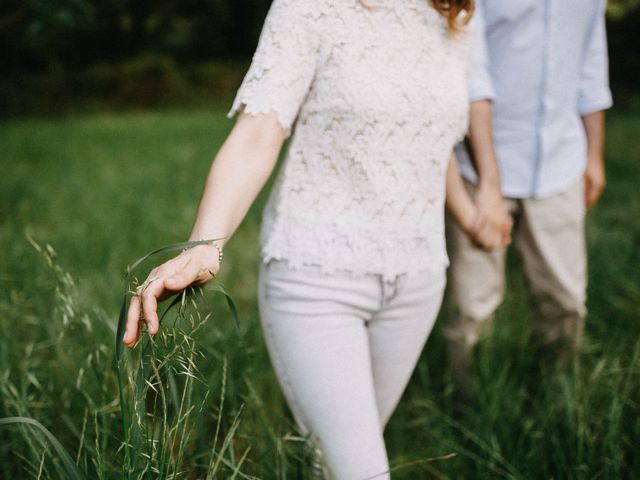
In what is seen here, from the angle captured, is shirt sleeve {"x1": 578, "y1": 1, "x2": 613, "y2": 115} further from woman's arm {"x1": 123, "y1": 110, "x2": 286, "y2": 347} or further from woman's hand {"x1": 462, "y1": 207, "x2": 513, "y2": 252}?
woman's arm {"x1": 123, "y1": 110, "x2": 286, "y2": 347}

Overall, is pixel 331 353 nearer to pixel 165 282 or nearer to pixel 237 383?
pixel 165 282

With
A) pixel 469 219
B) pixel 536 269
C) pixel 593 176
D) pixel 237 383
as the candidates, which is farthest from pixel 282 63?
pixel 593 176

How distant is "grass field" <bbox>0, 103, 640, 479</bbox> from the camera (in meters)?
1.56

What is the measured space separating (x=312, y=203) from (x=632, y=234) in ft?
11.9

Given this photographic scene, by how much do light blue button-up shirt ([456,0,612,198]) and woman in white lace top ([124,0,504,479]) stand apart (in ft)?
2.09

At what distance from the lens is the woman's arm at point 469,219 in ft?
5.81

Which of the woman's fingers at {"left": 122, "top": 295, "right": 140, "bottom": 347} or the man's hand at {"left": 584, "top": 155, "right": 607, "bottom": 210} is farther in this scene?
the man's hand at {"left": 584, "top": 155, "right": 607, "bottom": 210}

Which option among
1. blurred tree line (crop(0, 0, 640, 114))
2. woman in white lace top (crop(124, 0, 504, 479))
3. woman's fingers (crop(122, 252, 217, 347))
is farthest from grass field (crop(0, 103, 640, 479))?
blurred tree line (crop(0, 0, 640, 114))

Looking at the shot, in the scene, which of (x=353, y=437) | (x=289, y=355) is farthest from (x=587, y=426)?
(x=289, y=355)

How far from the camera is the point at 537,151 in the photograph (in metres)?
2.19

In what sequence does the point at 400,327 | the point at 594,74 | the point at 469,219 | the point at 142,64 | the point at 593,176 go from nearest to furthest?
the point at 400,327, the point at 469,219, the point at 594,74, the point at 593,176, the point at 142,64

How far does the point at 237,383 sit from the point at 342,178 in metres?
0.91

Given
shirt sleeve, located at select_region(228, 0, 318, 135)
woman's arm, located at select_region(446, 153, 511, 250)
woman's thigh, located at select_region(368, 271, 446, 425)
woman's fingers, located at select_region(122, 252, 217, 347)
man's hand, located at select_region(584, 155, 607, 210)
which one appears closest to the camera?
woman's fingers, located at select_region(122, 252, 217, 347)

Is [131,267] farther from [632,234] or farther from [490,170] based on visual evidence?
[632,234]
